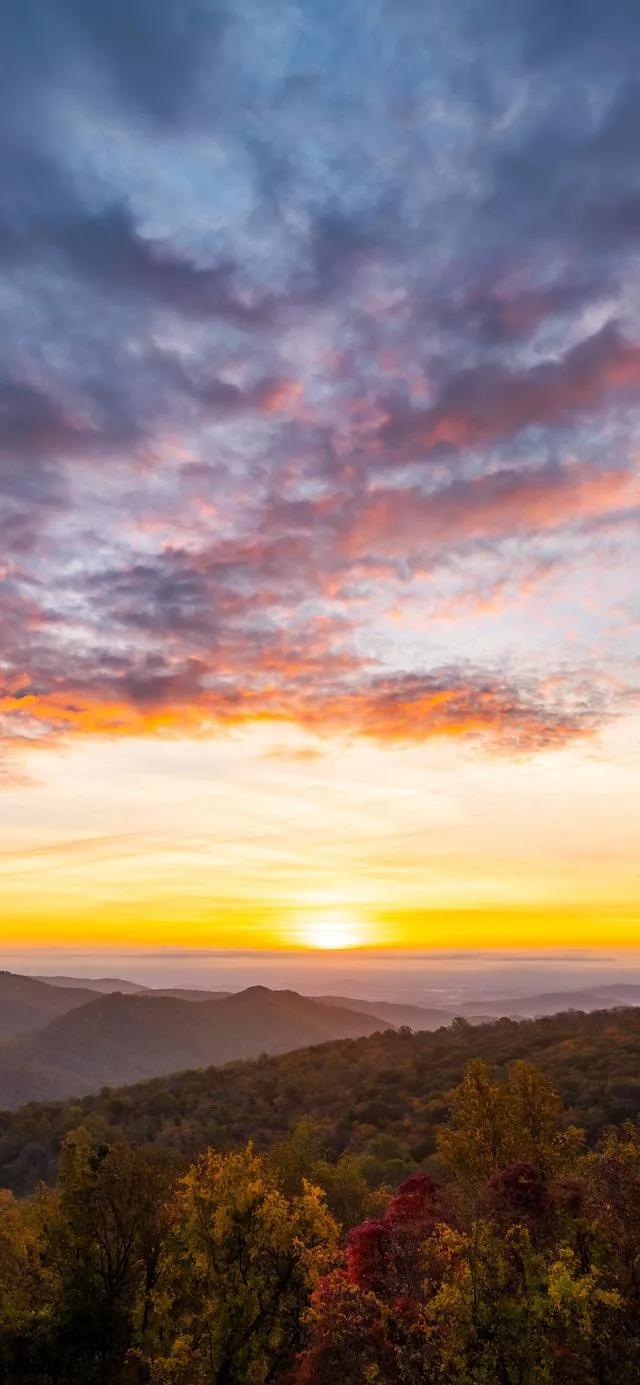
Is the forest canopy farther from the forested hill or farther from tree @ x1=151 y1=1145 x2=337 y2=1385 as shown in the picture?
the forested hill

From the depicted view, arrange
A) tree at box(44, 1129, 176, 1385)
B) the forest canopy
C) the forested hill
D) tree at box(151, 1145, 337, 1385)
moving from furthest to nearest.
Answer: the forested hill
tree at box(44, 1129, 176, 1385)
tree at box(151, 1145, 337, 1385)
the forest canopy

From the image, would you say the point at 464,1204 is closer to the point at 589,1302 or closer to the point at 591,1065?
the point at 589,1302

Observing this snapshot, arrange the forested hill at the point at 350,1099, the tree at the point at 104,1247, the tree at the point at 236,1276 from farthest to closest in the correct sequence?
1. the forested hill at the point at 350,1099
2. the tree at the point at 104,1247
3. the tree at the point at 236,1276

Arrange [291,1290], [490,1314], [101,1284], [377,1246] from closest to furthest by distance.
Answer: [490,1314] < [377,1246] < [291,1290] < [101,1284]

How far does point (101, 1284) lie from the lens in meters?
37.2

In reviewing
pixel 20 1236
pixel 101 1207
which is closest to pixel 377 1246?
pixel 101 1207

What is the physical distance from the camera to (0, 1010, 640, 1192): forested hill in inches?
3150

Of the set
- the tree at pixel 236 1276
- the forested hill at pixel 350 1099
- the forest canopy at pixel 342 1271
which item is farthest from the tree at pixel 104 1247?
the forested hill at pixel 350 1099

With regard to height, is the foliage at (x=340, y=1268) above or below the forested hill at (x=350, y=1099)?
above

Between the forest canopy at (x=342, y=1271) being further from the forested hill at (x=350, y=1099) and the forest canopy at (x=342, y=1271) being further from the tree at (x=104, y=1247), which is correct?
the forested hill at (x=350, y=1099)

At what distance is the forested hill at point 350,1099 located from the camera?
80.0 m

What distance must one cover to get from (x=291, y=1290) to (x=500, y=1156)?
1486cm

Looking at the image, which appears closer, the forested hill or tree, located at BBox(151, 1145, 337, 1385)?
tree, located at BBox(151, 1145, 337, 1385)

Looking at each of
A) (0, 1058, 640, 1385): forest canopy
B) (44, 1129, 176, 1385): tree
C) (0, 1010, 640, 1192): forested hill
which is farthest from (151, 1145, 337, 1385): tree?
(0, 1010, 640, 1192): forested hill
